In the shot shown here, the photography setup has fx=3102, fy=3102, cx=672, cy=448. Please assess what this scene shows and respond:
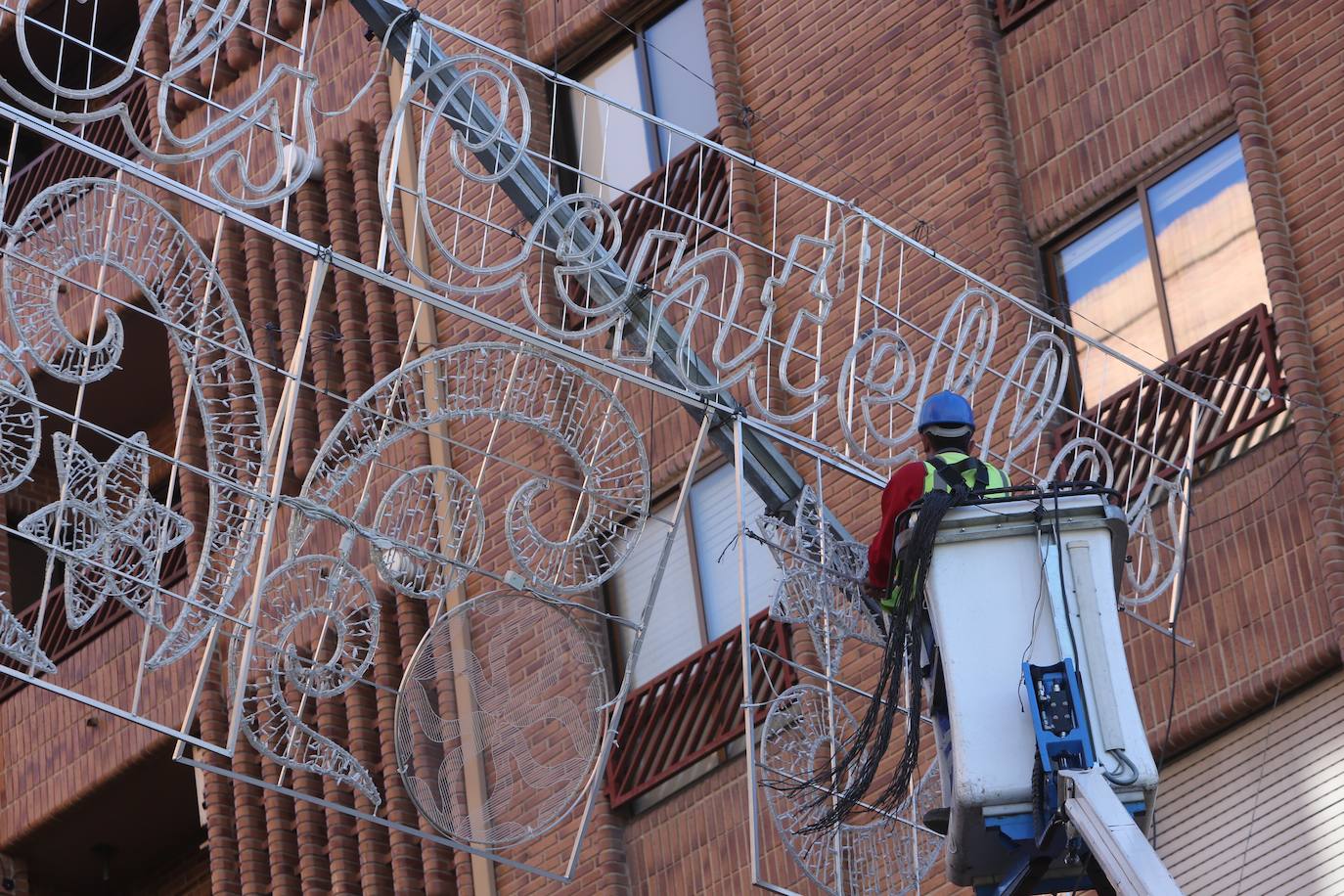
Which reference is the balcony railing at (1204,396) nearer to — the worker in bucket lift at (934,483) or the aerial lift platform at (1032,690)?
the worker in bucket lift at (934,483)

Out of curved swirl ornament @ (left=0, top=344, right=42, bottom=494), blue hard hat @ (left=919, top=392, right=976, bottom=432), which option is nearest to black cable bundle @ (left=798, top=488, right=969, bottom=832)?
blue hard hat @ (left=919, top=392, right=976, bottom=432)

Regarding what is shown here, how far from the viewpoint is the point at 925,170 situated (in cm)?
2420

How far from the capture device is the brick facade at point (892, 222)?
21.2m

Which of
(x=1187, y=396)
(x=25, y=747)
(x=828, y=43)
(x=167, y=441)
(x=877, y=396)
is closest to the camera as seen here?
(x=877, y=396)

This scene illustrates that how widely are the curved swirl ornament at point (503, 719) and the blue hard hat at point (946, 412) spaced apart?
437cm

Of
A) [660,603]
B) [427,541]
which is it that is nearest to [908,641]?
[427,541]

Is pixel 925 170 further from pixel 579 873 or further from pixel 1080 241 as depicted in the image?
pixel 579 873

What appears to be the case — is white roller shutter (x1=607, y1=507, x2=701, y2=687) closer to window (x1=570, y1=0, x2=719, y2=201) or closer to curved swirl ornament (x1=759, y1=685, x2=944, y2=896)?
window (x1=570, y1=0, x2=719, y2=201)

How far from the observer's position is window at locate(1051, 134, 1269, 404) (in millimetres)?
22438

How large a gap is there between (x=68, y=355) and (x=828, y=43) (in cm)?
868

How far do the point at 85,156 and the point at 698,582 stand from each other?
998 cm

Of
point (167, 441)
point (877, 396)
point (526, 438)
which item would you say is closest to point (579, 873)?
point (526, 438)

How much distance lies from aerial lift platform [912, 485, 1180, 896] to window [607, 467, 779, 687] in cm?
882

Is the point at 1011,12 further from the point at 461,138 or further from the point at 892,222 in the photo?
the point at 461,138
